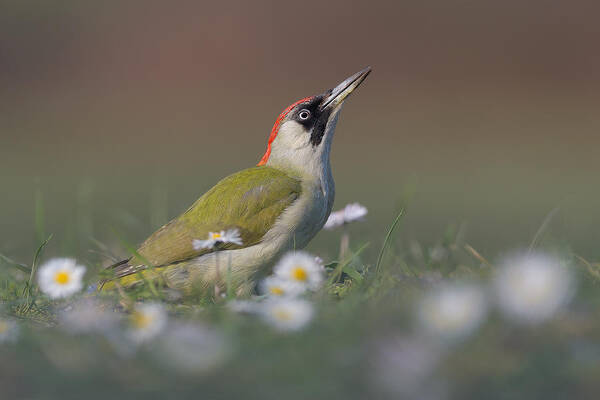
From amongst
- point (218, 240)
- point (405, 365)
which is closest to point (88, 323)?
point (405, 365)

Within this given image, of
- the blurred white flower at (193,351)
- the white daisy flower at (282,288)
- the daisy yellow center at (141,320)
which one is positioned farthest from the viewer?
the white daisy flower at (282,288)

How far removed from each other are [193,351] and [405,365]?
47 cm

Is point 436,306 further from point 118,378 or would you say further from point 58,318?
point 58,318

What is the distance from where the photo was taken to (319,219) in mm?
3342

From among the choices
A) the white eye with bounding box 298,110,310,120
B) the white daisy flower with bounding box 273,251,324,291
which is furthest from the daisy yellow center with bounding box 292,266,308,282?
the white eye with bounding box 298,110,310,120

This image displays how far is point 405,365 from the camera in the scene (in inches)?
60.9

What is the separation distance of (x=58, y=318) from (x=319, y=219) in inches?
47.4

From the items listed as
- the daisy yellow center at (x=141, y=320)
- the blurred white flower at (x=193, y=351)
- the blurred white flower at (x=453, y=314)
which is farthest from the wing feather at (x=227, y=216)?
the blurred white flower at (x=453, y=314)

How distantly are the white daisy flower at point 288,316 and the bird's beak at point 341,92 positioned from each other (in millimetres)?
2030

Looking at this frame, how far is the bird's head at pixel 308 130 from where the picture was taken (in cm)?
369

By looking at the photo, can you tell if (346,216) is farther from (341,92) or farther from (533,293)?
(533,293)

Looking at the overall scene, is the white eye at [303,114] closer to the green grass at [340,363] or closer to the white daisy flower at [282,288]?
the white daisy flower at [282,288]

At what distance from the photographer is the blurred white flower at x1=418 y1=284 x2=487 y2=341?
1604 millimetres

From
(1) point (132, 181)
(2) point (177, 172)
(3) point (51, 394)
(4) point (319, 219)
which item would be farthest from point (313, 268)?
(2) point (177, 172)
